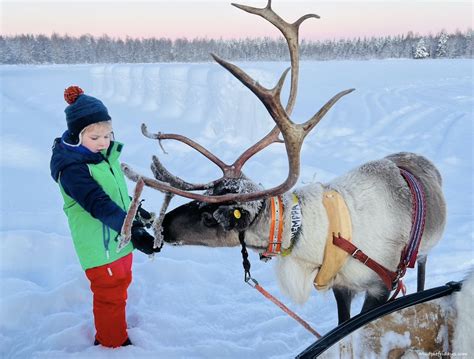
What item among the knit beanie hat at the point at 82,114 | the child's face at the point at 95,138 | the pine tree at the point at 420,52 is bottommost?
the child's face at the point at 95,138

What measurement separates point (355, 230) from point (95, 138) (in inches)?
61.9

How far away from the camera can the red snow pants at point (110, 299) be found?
8.15 feet

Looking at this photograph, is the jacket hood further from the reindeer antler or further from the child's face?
the reindeer antler

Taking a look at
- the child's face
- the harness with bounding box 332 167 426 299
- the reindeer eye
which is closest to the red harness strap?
the harness with bounding box 332 167 426 299

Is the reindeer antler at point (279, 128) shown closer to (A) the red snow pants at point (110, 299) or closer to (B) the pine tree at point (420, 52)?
(A) the red snow pants at point (110, 299)

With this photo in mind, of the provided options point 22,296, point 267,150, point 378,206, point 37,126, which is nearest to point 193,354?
point 22,296

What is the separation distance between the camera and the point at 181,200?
200 inches

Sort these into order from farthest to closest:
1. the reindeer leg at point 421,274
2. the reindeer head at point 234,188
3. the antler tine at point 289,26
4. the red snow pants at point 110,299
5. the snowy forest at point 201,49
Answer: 1. the snowy forest at point 201,49
2. the reindeer leg at point 421,274
3. the red snow pants at point 110,299
4. the antler tine at point 289,26
5. the reindeer head at point 234,188

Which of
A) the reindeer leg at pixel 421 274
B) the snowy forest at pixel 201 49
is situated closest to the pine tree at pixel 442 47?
the snowy forest at pixel 201 49

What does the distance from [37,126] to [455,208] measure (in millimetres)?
7496

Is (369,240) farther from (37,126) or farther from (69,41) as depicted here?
(69,41)

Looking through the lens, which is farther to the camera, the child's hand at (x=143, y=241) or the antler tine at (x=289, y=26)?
the child's hand at (x=143, y=241)

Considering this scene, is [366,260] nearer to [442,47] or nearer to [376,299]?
[376,299]

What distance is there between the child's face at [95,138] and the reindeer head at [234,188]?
0.23m
